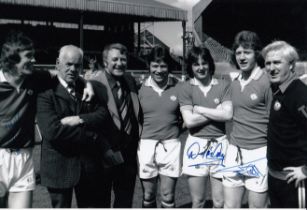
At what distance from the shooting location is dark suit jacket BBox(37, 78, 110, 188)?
10.9 ft

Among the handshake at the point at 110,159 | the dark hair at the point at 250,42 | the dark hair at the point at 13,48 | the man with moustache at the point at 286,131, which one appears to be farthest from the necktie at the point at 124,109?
the man with moustache at the point at 286,131

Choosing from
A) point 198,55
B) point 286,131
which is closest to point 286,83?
point 286,131

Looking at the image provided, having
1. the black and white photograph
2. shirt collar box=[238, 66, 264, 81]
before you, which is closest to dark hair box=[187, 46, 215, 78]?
the black and white photograph

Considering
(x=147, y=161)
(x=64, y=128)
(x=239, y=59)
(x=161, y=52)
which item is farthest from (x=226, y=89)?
(x=64, y=128)

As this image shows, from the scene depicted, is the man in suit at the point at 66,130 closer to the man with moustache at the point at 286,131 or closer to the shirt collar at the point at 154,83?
the shirt collar at the point at 154,83

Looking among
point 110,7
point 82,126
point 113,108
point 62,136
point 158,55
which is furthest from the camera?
point 110,7

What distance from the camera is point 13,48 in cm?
319

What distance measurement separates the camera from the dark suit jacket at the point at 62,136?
334 cm

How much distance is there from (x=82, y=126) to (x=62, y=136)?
0.62 ft

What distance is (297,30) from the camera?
971 inches

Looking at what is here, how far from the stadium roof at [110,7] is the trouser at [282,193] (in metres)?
15.3

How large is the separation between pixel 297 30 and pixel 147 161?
22.8 metres

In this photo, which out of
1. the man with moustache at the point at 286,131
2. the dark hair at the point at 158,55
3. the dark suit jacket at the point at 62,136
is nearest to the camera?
the man with moustache at the point at 286,131
